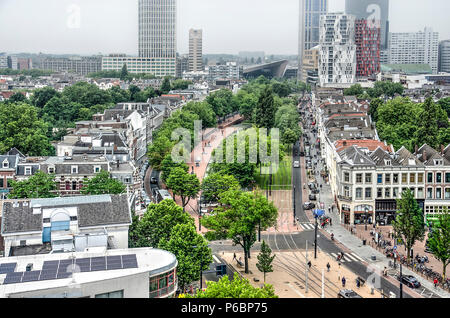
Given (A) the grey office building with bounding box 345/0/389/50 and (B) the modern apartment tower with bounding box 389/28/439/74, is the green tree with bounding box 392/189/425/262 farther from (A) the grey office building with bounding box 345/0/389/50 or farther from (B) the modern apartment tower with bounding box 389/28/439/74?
(B) the modern apartment tower with bounding box 389/28/439/74

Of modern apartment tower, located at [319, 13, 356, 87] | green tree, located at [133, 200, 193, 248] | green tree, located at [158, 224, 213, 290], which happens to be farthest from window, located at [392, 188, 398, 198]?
modern apartment tower, located at [319, 13, 356, 87]

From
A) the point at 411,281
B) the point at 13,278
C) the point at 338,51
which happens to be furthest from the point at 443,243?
the point at 338,51

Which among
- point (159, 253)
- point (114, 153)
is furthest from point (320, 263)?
point (114, 153)

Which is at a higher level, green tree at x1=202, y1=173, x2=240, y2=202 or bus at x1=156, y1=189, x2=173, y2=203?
green tree at x1=202, y1=173, x2=240, y2=202

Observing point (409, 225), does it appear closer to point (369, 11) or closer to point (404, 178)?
point (404, 178)

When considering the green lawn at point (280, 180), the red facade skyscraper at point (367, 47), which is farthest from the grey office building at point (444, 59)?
the green lawn at point (280, 180)

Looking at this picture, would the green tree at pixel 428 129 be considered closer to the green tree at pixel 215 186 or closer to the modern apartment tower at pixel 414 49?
the green tree at pixel 215 186
